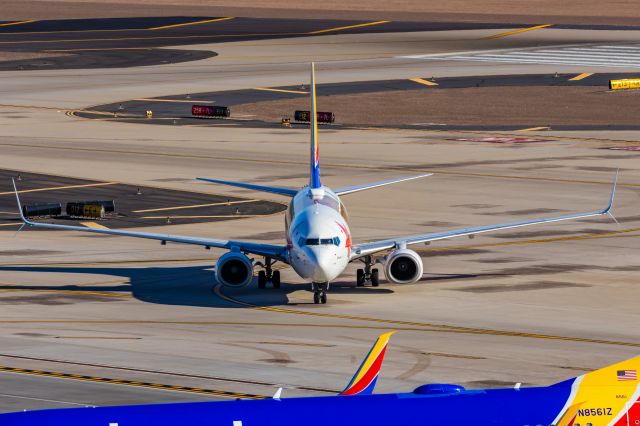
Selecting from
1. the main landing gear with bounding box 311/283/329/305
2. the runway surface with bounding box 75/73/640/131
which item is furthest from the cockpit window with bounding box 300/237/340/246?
the runway surface with bounding box 75/73/640/131

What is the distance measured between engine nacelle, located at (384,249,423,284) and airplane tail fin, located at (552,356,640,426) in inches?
1433

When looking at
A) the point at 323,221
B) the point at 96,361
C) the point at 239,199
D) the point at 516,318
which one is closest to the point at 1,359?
the point at 96,361

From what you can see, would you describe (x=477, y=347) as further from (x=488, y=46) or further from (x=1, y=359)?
(x=488, y=46)

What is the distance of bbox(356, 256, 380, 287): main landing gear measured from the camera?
59.8m

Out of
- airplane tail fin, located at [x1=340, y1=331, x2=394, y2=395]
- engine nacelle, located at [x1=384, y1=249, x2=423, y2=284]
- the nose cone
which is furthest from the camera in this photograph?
engine nacelle, located at [x1=384, y1=249, x2=423, y2=284]

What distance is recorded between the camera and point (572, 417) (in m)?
19.7

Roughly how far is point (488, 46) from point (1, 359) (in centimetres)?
14231

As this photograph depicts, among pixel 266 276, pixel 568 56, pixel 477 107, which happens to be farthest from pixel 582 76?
pixel 266 276

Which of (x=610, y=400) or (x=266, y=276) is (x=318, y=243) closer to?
(x=266, y=276)

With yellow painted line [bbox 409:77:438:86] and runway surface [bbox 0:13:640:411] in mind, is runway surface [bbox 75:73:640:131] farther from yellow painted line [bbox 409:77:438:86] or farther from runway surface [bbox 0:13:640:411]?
runway surface [bbox 0:13:640:411]

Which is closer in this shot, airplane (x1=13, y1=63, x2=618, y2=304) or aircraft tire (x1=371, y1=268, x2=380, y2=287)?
airplane (x1=13, y1=63, x2=618, y2=304)

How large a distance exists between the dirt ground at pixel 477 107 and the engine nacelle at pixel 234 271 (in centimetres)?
6632

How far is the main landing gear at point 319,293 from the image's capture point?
56.0m

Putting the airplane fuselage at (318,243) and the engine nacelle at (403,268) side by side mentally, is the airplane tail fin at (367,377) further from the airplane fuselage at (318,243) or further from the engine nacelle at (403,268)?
the engine nacelle at (403,268)
